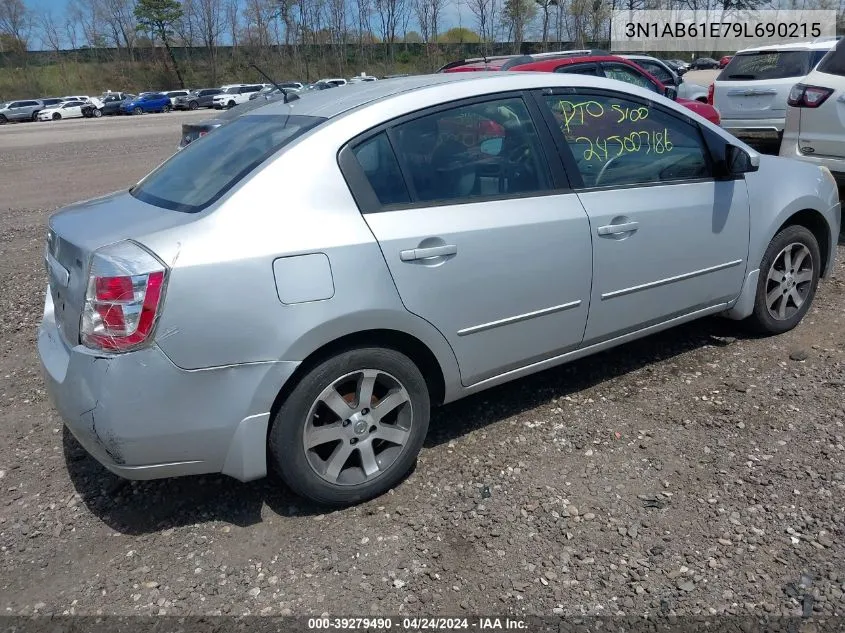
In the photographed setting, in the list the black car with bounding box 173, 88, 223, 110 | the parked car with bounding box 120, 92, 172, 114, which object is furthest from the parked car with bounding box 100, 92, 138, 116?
the black car with bounding box 173, 88, 223, 110

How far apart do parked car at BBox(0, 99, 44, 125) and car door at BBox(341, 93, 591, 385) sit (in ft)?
176

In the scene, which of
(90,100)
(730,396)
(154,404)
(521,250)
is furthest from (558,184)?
(90,100)

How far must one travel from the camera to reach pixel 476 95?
11.3 ft

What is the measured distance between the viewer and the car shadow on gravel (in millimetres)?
3180

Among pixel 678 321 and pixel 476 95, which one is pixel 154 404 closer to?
pixel 476 95

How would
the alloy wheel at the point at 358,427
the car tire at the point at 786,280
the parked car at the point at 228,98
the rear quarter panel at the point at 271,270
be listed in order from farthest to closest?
1. the parked car at the point at 228,98
2. the car tire at the point at 786,280
3. the alloy wheel at the point at 358,427
4. the rear quarter panel at the point at 271,270

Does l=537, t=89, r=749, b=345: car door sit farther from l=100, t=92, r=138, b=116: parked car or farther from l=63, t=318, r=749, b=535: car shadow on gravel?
l=100, t=92, r=138, b=116: parked car

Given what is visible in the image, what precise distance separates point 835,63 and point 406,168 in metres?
5.80

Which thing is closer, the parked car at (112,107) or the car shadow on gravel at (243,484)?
the car shadow on gravel at (243,484)

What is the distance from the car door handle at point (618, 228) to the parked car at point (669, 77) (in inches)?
Answer: 377

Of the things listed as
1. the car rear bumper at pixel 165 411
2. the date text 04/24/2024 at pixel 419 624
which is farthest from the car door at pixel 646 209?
the car rear bumper at pixel 165 411

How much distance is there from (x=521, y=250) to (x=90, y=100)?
56.9 meters

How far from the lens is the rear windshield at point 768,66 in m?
10.0

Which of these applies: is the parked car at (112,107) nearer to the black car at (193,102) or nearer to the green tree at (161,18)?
the black car at (193,102)
